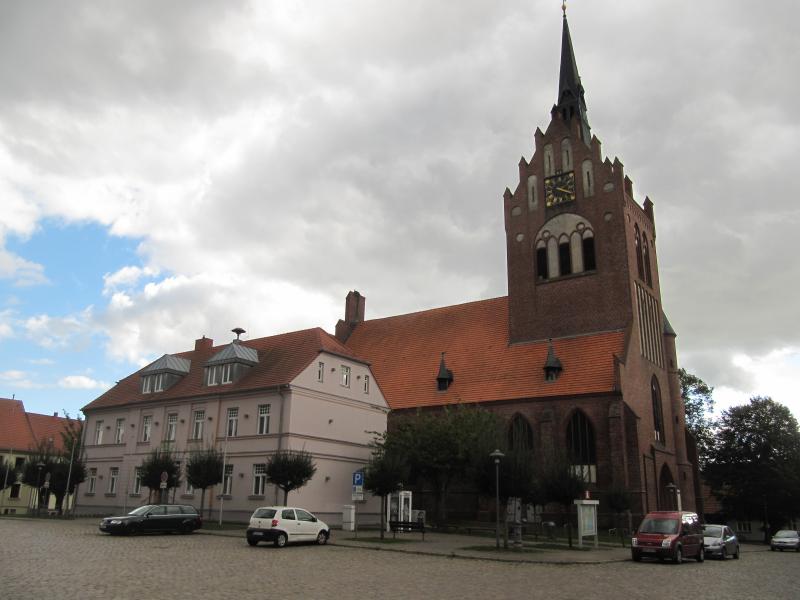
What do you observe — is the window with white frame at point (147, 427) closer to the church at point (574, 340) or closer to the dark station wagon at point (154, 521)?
the dark station wagon at point (154, 521)

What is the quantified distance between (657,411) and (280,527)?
2950 centimetres

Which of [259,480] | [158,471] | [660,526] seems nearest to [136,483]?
[158,471]

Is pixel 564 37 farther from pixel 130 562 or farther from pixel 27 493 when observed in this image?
pixel 27 493

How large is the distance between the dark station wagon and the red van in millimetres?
18053

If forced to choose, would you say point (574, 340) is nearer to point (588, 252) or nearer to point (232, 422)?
point (588, 252)

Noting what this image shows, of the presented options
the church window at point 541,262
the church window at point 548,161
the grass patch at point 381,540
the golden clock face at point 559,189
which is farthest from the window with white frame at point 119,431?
the church window at point 548,161

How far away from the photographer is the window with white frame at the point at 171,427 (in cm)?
4116

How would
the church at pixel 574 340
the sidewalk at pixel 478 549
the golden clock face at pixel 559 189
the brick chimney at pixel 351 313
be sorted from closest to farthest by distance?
the sidewalk at pixel 478 549, the church at pixel 574 340, the golden clock face at pixel 559 189, the brick chimney at pixel 351 313

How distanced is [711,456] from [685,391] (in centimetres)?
684

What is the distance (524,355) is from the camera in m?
47.2

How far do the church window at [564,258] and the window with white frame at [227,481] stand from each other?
83.1ft

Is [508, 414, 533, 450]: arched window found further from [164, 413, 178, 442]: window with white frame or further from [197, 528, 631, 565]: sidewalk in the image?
[164, 413, 178, 442]: window with white frame

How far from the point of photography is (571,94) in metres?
52.2

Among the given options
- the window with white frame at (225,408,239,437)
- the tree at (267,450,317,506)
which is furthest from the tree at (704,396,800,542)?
the window with white frame at (225,408,239,437)
